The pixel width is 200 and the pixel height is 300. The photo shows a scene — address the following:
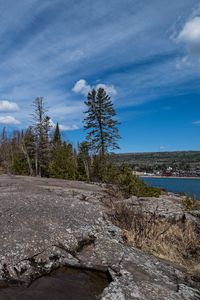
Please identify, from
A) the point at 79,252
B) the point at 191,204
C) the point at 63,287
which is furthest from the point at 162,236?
the point at 191,204

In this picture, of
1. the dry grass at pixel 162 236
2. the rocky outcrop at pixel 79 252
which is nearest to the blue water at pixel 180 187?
the dry grass at pixel 162 236

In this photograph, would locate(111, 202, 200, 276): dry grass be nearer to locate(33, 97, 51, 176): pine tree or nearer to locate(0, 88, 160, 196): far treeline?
locate(0, 88, 160, 196): far treeline

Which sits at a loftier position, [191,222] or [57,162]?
[57,162]

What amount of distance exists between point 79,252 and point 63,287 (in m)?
1.18

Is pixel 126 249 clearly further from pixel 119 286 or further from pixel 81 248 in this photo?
pixel 119 286

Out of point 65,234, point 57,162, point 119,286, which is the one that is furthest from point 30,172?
point 119,286

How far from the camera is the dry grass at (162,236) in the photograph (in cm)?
696

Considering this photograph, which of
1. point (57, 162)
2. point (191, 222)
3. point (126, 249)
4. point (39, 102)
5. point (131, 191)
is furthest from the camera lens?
point (39, 102)

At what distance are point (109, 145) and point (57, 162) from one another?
15.8 metres

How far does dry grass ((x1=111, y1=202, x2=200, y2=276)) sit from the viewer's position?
6.96 meters

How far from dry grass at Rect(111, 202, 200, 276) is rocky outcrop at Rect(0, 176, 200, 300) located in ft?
1.32

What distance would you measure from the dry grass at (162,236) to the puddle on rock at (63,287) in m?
1.92

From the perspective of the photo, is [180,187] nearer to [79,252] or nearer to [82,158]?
[82,158]

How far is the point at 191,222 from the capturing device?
9070 mm
